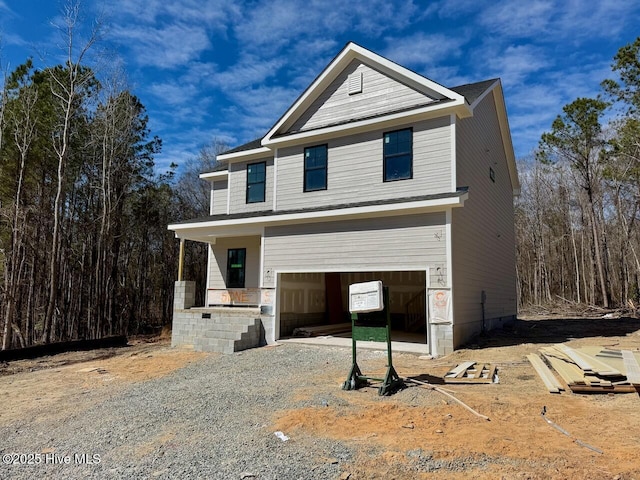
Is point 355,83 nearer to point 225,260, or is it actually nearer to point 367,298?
point 225,260

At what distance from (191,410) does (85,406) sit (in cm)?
210

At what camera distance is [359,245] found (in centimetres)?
1150

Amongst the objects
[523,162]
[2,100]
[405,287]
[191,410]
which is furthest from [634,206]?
[2,100]

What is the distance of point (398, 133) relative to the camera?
11.8m

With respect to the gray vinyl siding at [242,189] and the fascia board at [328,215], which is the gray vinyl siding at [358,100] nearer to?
the gray vinyl siding at [242,189]

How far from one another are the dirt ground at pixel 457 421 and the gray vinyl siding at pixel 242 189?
7079 mm

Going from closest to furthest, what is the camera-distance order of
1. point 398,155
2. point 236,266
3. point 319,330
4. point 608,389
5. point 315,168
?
point 608,389 → point 398,155 → point 315,168 → point 319,330 → point 236,266

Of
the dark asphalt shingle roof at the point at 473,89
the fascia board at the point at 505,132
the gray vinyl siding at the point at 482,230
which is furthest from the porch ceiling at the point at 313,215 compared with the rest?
the fascia board at the point at 505,132

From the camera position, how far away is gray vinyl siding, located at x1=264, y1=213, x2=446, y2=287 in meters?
10.5

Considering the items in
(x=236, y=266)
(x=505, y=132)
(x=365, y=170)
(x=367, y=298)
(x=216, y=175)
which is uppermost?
(x=505, y=132)

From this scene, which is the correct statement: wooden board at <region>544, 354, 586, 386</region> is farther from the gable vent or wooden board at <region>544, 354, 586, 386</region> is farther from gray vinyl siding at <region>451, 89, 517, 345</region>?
the gable vent

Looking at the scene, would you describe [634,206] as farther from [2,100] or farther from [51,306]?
[2,100]

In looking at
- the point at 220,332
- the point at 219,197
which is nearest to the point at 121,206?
the point at 219,197

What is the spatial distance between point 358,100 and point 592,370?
953cm
